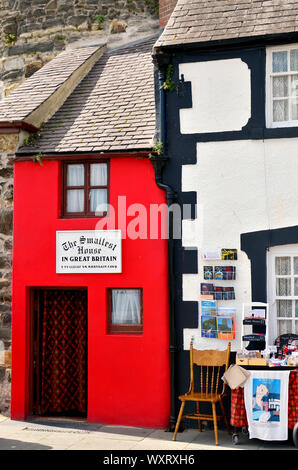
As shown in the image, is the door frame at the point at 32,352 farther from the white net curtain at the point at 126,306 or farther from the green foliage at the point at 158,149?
the green foliage at the point at 158,149

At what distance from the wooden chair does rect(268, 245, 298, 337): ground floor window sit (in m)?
0.87

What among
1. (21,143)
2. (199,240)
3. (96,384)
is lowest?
(96,384)

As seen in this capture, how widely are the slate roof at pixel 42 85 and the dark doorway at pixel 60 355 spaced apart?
3.23m

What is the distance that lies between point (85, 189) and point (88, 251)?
1105 millimetres

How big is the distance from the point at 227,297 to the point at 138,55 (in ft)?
19.1

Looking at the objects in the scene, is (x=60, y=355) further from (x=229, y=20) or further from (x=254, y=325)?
(x=229, y=20)

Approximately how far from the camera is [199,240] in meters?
9.74

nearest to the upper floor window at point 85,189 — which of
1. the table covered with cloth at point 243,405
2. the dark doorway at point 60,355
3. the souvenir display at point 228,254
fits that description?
the dark doorway at point 60,355

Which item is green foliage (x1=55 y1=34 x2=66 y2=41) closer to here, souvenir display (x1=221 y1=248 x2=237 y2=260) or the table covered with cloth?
souvenir display (x1=221 y1=248 x2=237 y2=260)

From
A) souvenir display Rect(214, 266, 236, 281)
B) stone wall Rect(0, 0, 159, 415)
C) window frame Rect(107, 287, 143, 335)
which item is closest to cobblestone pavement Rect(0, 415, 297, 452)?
window frame Rect(107, 287, 143, 335)

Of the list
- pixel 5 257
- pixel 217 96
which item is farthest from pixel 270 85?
pixel 5 257

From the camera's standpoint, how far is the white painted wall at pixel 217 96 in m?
9.66
